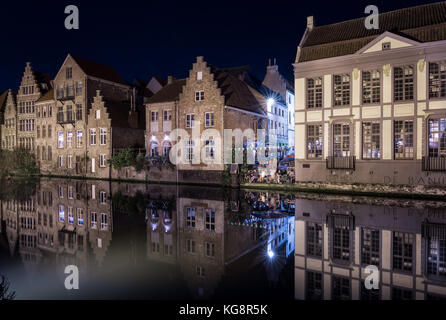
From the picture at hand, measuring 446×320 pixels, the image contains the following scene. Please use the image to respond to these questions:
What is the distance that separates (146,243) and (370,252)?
6.87 meters

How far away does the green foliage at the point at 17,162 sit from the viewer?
41.9m

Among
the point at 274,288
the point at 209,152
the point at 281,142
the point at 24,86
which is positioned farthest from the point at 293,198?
the point at 24,86

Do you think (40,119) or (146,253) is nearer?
(146,253)

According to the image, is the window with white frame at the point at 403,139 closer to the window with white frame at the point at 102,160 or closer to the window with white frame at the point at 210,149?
the window with white frame at the point at 210,149

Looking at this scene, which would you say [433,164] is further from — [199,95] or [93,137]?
[93,137]

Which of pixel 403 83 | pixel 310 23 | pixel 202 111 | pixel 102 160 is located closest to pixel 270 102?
pixel 202 111

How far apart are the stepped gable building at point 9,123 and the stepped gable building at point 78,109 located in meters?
12.0

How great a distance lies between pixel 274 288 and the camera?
6.95 m

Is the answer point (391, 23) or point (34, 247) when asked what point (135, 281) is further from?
point (391, 23)

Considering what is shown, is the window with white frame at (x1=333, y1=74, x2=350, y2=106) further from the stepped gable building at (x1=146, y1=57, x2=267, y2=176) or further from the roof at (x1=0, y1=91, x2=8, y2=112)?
the roof at (x1=0, y1=91, x2=8, y2=112)

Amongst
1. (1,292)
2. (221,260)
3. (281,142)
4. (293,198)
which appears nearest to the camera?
(1,292)

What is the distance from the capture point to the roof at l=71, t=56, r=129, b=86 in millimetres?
43531
